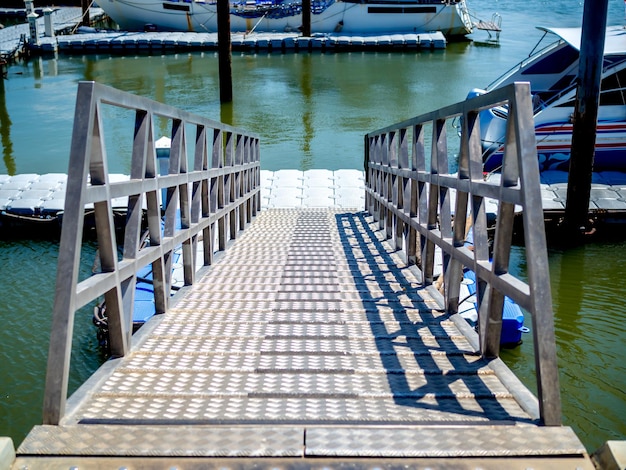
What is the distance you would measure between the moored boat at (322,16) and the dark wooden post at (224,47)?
699 inches

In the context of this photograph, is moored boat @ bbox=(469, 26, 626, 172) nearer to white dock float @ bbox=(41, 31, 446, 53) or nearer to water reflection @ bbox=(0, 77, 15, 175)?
water reflection @ bbox=(0, 77, 15, 175)

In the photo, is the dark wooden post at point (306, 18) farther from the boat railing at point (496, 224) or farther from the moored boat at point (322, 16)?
the boat railing at point (496, 224)

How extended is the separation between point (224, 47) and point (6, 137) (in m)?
7.53

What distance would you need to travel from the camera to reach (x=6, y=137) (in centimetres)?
1966

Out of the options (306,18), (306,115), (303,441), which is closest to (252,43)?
(306,18)

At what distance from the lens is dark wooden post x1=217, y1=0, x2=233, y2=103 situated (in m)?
21.6

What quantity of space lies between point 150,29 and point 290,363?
42502mm

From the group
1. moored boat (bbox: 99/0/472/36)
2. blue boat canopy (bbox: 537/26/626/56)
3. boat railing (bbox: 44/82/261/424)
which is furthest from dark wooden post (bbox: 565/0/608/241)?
moored boat (bbox: 99/0/472/36)

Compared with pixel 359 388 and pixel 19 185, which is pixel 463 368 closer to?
pixel 359 388

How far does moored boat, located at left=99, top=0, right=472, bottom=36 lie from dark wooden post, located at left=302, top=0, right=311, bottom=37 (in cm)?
319

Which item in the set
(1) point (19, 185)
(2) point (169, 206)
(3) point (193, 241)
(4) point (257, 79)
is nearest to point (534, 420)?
(2) point (169, 206)

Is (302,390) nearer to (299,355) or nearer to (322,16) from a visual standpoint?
(299,355)

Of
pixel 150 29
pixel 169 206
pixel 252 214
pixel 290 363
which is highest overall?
pixel 150 29

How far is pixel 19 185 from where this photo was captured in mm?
12555
